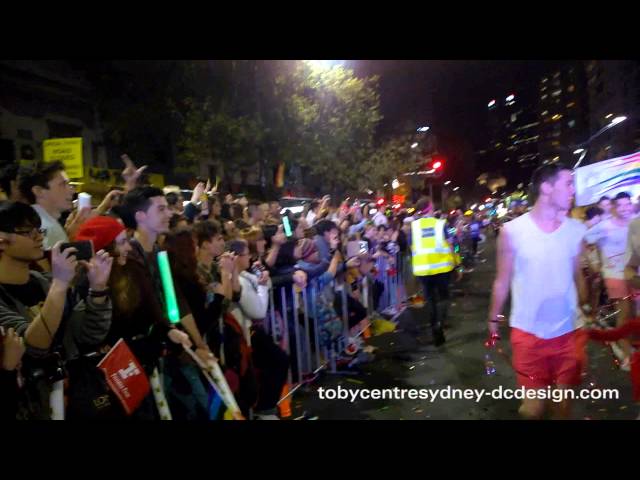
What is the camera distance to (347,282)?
6.23 meters

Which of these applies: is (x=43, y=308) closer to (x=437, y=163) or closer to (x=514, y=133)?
(x=514, y=133)

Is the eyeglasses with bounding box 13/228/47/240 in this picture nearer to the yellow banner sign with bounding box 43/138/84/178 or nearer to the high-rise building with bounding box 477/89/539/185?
the yellow banner sign with bounding box 43/138/84/178

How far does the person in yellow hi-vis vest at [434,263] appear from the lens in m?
6.28

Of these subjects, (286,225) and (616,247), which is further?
(286,225)

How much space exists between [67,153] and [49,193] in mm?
511

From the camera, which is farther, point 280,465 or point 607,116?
point 607,116

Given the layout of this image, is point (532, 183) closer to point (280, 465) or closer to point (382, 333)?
point (280, 465)

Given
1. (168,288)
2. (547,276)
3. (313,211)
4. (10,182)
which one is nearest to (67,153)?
(10,182)

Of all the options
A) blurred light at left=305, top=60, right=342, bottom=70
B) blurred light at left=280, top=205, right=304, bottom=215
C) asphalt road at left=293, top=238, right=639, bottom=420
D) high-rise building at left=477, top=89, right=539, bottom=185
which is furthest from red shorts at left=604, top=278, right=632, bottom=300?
blurred light at left=280, top=205, right=304, bottom=215

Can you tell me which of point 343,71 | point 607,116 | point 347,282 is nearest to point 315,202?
point 347,282

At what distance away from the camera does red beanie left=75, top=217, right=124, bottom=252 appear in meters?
3.23

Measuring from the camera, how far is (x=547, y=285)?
362cm

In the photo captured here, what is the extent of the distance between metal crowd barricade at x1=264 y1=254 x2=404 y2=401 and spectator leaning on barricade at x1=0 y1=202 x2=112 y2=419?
1.62 metres

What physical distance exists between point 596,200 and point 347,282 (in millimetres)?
2572
